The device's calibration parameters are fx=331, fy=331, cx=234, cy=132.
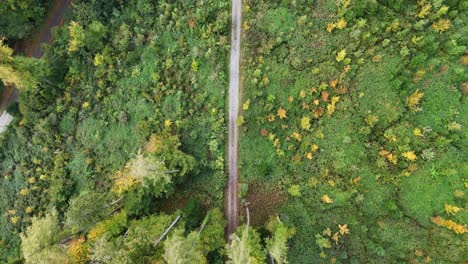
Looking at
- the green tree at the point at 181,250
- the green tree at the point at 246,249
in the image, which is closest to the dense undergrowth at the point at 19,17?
the green tree at the point at 181,250

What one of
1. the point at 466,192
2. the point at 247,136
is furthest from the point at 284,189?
the point at 466,192

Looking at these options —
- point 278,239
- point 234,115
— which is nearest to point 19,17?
point 234,115

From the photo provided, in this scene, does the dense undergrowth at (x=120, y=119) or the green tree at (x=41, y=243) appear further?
the dense undergrowth at (x=120, y=119)

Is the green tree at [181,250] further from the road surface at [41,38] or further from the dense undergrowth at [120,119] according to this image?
the road surface at [41,38]

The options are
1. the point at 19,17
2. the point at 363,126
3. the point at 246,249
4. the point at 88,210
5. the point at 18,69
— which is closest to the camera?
the point at 246,249

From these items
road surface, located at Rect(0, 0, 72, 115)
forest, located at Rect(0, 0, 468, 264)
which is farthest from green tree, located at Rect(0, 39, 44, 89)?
road surface, located at Rect(0, 0, 72, 115)

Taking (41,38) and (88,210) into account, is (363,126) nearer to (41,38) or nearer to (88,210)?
(88,210)

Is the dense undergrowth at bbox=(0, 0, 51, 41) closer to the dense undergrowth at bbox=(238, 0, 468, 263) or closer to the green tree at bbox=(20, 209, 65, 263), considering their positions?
the green tree at bbox=(20, 209, 65, 263)
